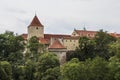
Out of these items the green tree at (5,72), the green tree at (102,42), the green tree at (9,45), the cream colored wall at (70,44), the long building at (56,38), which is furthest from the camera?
the cream colored wall at (70,44)

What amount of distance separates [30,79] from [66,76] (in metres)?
19.3

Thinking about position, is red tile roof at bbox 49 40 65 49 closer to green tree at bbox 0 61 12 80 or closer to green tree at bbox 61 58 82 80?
green tree at bbox 0 61 12 80

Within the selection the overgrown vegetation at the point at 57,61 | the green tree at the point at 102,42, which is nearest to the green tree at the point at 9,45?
the overgrown vegetation at the point at 57,61

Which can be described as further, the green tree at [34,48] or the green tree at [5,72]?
the green tree at [34,48]

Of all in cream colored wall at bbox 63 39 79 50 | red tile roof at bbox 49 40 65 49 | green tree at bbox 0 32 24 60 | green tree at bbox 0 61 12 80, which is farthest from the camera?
cream colored wall at bbox 63 39 79 50

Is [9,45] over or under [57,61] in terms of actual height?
over

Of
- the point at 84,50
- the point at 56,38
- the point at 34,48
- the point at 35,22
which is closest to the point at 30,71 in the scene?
the point at 34,48

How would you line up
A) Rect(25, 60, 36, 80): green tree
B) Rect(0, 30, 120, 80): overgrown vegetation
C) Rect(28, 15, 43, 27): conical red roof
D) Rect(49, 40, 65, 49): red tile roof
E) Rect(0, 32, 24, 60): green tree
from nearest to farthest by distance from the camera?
Rect(0, 30, 120, 80): overgrown vegetation < Rect(25, 60, 36, 80): green tree < Rect(0, 32, 24, 60): green tree < Rect(49, 40, 65, 49): red tile roof < Rect(28, 15, 43, 27): conical red roof

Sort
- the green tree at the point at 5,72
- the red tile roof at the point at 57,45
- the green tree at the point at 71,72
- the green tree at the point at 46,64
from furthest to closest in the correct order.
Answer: the red tile roof at the point at 57,45 < the green tree at the point at 46,64 < the green tree at the point at 5,72 < the green tree at the point at 71,72

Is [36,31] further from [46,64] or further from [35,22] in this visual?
[46,64]

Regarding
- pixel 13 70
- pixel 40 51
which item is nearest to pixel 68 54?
pixel 40 51

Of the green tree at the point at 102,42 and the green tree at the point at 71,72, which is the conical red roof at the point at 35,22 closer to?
the green tree at the point at 102,42

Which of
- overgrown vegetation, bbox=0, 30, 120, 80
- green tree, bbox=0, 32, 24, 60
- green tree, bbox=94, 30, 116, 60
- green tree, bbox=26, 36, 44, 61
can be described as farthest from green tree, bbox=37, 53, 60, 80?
green tree, bbox=0, 32, 24, 60

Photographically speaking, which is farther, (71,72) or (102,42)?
(102,42)
